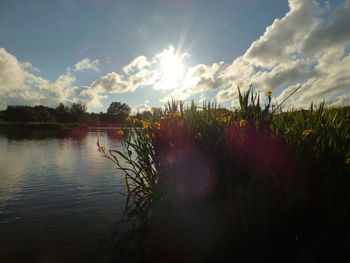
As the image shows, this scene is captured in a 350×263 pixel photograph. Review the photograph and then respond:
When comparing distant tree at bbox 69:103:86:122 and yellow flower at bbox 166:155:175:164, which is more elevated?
distant tree at bbox 69:103:86:122

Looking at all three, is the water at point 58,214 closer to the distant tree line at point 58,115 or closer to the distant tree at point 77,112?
the distant tree line at point 58,115

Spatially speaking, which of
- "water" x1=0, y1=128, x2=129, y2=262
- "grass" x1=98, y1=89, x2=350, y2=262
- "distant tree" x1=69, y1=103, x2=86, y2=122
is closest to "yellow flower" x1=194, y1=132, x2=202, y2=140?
"grass" x1=98, y1=89, x2=350, y2=262

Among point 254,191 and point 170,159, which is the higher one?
point 170,159

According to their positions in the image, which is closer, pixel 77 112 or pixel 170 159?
pixel 170 159

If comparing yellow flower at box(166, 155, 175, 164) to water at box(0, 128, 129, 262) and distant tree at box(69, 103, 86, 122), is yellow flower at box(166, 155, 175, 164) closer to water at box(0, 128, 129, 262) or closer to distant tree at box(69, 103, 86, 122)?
water at box(0, 128, 129, 262)

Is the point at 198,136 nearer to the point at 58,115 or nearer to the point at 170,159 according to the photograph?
the point at 170,159

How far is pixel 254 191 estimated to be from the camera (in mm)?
3447

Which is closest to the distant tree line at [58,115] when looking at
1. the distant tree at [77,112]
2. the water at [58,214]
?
the distant tree at [77,112]

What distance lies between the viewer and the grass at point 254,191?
3447 millimetres

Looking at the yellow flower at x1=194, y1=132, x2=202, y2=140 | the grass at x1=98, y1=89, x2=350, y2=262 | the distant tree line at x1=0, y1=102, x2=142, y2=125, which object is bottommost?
the grass at x1=98, y1=89, x2=350, y2=262

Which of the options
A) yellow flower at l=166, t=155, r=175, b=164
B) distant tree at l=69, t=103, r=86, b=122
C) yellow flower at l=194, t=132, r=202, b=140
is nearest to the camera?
yellow flower at l=194, t=132, r=202, b=140

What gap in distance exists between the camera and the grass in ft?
11.3

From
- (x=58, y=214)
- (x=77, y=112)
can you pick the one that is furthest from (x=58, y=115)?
(x=58, y=214)

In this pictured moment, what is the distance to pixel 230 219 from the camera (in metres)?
3.83
